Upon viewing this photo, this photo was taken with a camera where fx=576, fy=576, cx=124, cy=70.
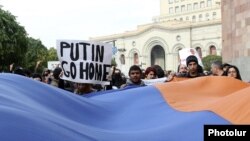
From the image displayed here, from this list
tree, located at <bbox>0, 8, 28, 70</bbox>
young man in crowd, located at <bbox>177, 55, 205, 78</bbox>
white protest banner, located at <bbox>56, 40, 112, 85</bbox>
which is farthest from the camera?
tree, located at <bbox>0, 8, 28, 70</bbox>

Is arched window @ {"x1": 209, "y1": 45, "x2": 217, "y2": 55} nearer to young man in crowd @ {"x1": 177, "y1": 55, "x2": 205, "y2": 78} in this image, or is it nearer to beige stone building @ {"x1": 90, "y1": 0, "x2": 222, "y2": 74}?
beige stone building @ {"x1": 90, "y1": 0, "x2": 222, "y2": 74}

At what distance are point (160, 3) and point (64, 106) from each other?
126 meters

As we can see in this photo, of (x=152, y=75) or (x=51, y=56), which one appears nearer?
(x=152, y=75)

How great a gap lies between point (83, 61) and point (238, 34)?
7.30 meters

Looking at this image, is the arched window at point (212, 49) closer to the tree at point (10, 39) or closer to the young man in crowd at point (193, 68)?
the tree at point (10, 39)

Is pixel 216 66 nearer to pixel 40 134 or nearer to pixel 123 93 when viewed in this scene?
pixel 123 93

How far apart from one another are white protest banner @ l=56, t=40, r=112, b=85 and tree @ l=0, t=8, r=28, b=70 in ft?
124

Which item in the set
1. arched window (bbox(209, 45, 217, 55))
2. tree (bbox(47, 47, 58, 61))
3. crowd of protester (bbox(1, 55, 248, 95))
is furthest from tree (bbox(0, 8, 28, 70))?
arched window (bbox(209, 45, 217, 55))

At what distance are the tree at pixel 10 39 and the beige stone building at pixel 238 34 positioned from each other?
3113cm

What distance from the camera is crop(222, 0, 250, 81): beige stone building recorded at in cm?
1252

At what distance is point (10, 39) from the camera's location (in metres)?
45.3

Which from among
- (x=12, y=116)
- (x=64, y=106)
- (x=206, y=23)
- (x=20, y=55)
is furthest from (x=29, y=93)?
(x=206, y=23)

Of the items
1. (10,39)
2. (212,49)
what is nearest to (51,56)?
(212,49)

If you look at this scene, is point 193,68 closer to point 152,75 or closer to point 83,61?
point 152,75
